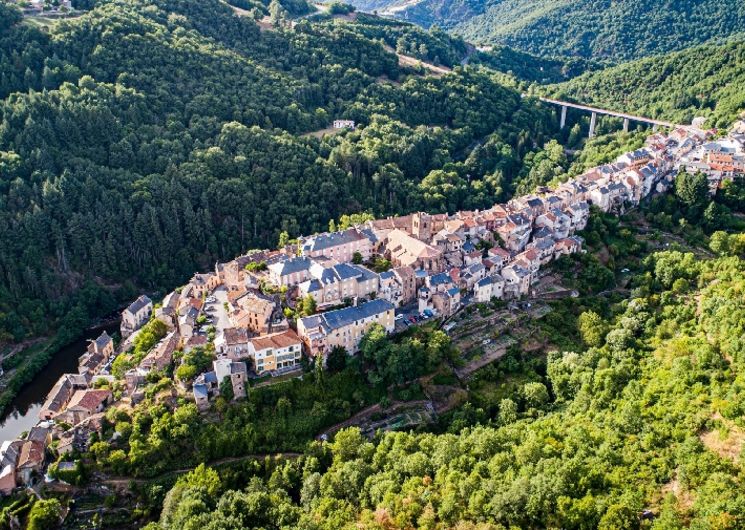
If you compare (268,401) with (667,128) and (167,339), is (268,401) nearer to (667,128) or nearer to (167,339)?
(167,339)

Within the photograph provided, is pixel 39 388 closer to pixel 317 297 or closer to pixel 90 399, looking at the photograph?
pixel 90 399

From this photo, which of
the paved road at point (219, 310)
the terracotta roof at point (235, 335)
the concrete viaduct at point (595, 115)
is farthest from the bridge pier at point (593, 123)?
the terracotta roof at point (235, 335)

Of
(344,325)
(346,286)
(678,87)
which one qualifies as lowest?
(344,325)

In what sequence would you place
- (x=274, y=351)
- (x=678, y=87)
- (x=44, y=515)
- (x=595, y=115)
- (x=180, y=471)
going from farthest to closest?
(x=595, y=115)
(x=678, y=87)
(x=274, y=351)
(x=180, y=471)
(x=44, y=515)

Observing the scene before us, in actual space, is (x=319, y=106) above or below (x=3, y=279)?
above

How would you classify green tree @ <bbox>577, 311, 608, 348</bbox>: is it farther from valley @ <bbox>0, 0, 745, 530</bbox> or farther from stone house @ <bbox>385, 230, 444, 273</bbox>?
stone house @ <bbox>385, 230, 444, 273</bbox>

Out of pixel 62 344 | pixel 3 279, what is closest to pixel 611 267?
pixel 62 344

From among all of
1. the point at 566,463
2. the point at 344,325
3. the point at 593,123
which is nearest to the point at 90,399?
the point at 344,325
